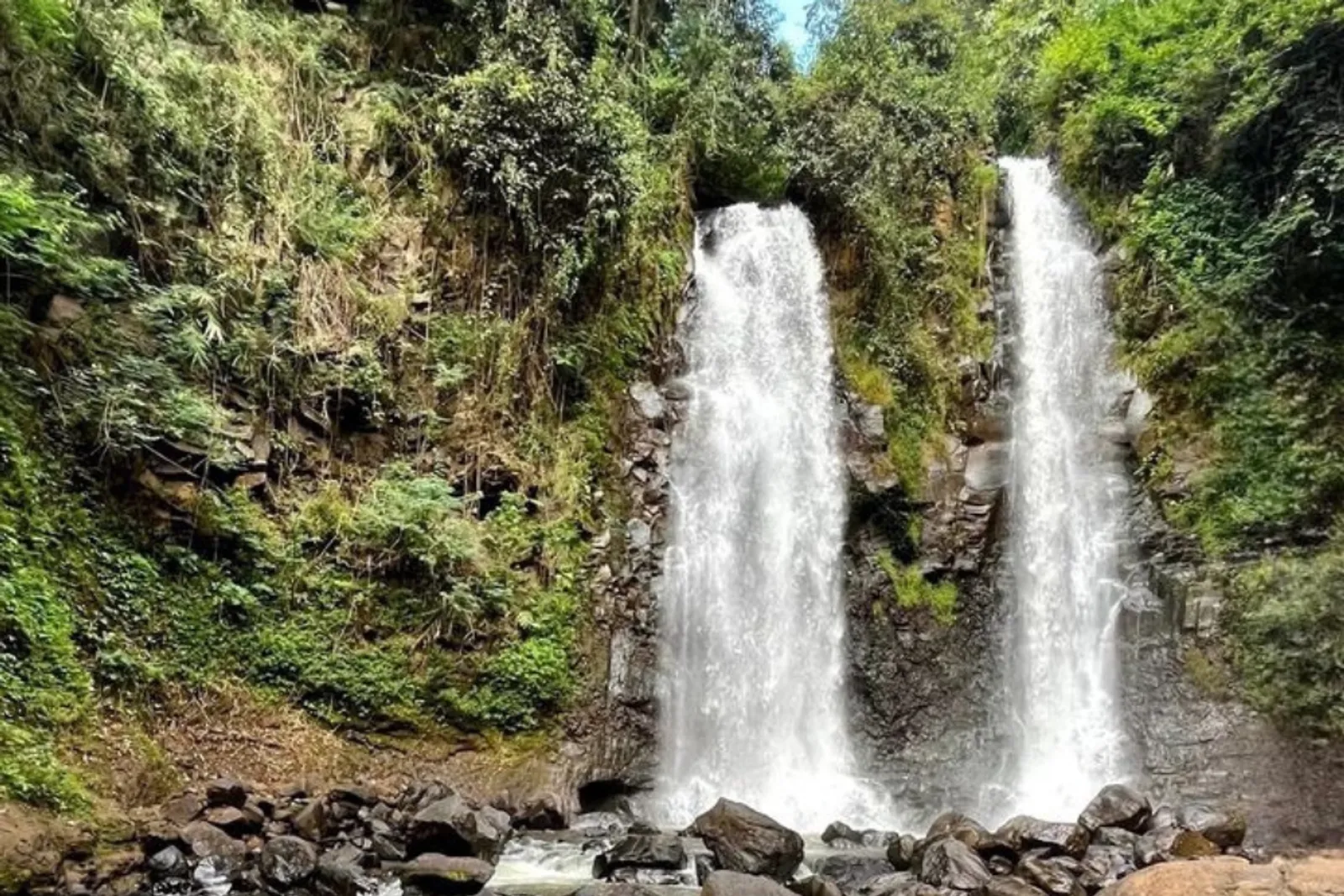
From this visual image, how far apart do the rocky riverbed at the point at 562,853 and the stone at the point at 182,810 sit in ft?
0.05

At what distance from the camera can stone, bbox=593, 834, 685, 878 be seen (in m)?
8.52

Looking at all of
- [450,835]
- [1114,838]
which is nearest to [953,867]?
[1114,838]

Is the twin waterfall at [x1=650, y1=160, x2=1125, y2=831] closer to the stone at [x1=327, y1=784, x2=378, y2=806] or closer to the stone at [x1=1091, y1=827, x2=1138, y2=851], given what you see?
the stone at [x1=1091, y1=827, x2=1138, y2=851]

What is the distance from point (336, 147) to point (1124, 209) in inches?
476

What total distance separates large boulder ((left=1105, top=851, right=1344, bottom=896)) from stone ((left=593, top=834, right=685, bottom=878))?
374 cm

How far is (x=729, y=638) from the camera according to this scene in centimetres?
1318

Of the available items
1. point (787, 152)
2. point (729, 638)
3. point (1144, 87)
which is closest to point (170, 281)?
point (729, 638)

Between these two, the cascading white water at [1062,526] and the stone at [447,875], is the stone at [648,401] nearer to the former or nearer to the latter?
the cascading white water at [1062,526]

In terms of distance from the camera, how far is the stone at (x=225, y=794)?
8562 millimetres

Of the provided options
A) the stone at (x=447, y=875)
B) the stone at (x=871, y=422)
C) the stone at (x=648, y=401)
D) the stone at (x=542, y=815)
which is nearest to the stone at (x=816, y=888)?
the stone at (x=447, y=875)

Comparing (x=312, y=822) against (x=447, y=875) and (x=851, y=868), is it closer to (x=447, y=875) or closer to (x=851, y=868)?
(x=447, y=875)

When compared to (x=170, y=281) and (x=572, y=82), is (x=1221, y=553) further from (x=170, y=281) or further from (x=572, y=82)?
(x=170, y=281)

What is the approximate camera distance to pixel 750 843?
8.46 metres

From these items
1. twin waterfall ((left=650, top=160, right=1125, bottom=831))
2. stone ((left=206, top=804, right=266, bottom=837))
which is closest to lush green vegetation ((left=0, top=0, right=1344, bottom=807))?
twin waterfall ((left=650, top=160, right=1125, bottom=831))
